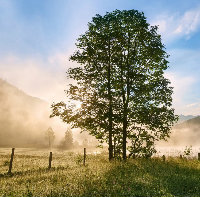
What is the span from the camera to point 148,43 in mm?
17156

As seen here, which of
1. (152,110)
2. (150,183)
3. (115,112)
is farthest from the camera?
(115,112)

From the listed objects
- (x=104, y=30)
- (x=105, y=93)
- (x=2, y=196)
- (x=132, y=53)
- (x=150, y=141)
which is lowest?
(x=2, y=196)

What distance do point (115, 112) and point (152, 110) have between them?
A: 3.17 metres

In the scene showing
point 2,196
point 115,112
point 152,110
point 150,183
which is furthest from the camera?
point 115,112

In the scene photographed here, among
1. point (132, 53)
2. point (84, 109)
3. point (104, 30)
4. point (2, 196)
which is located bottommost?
point (2, 196)

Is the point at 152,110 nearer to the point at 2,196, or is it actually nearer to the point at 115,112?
the point at 115,112

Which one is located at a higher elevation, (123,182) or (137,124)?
(137,124)

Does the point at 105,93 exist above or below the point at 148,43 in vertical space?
below

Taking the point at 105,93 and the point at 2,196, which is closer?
the point at 2,196

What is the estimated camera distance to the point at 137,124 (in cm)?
1722

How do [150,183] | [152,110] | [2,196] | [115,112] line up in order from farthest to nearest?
[115,112]
[152,110]
[150,183]
[2,196]

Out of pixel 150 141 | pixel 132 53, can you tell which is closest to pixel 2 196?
pixel 150 141

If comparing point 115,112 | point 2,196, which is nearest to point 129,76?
point 115,112

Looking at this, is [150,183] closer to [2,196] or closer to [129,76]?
[2,196]
